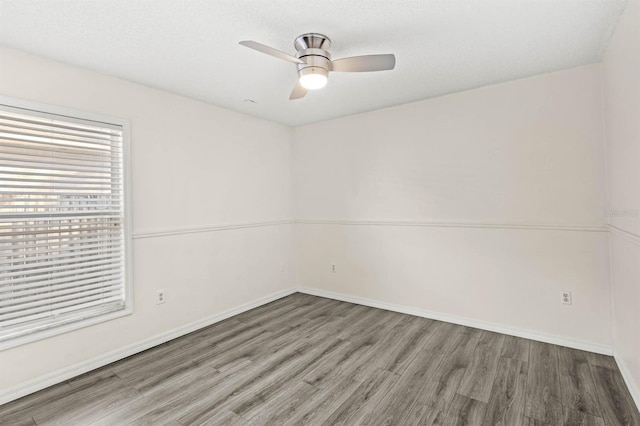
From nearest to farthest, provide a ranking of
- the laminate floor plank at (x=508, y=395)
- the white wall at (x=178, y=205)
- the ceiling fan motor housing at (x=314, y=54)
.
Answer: the laminate floor plank at (x=508, y=395) < the ceiling fan motor housing at (x=314, y=54) < the white wall at (x=178, y=205)

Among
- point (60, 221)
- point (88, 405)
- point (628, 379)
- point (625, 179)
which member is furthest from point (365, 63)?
point (88, 405)

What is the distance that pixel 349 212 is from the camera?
13.4 ft

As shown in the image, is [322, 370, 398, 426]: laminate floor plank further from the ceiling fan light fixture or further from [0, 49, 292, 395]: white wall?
the ceiling fan light fixture

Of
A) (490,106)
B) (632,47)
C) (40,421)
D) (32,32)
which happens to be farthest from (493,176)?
(40,421)

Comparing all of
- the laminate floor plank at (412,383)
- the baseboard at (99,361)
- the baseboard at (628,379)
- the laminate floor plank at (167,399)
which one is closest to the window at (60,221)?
the baseboard at (99,361)

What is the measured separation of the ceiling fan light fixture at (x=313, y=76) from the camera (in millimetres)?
2150

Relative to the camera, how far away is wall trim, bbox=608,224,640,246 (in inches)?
72.7

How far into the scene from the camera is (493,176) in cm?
308

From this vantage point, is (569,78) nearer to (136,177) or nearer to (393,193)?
(393,193)

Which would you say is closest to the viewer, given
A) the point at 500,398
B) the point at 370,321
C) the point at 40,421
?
the point at 40,421

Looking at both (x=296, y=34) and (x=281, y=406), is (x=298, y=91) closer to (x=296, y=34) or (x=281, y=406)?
(x=296, y=34)

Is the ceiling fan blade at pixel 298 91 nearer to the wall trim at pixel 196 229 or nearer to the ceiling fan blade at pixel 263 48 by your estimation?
the ceiling fan blade at pixel 263 48

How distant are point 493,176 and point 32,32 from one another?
150 inches

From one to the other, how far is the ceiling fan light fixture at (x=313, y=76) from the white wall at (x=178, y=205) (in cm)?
161
